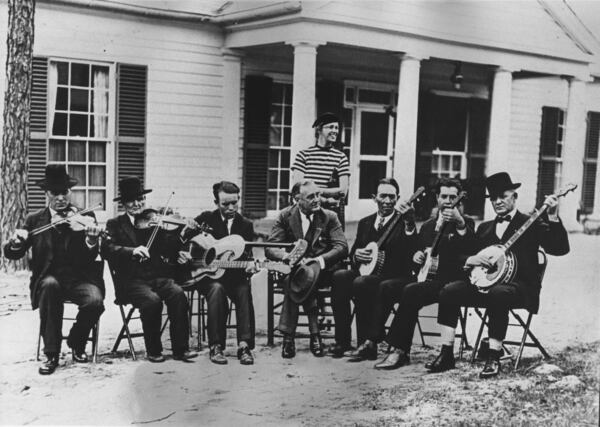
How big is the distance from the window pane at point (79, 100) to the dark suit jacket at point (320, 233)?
3.05m

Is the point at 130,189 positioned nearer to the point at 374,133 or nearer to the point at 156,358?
the point at 156,358

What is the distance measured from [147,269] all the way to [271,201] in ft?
13.6

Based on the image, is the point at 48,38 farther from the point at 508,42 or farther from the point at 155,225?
the point at 508,42

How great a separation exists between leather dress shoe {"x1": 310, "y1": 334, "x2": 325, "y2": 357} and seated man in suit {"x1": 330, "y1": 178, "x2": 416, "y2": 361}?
8 cm

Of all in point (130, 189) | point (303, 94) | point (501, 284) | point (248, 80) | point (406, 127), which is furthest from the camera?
point (248, 80)

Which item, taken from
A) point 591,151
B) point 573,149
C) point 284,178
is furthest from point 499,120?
point 284,178

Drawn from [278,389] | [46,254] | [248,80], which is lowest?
[278,389]

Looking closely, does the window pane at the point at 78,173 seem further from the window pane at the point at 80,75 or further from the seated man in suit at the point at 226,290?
the seated man in suit at the point at 226,290

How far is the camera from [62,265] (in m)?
4.38

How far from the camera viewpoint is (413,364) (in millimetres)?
4469

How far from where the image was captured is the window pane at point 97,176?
684cm

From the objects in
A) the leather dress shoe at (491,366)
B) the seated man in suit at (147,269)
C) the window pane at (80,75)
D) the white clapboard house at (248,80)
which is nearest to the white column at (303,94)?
the white clapboard house at (248,80)

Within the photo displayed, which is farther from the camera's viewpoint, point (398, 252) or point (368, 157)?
point (368, 157)

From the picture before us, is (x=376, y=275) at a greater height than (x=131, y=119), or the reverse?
(x=131, y=119)
